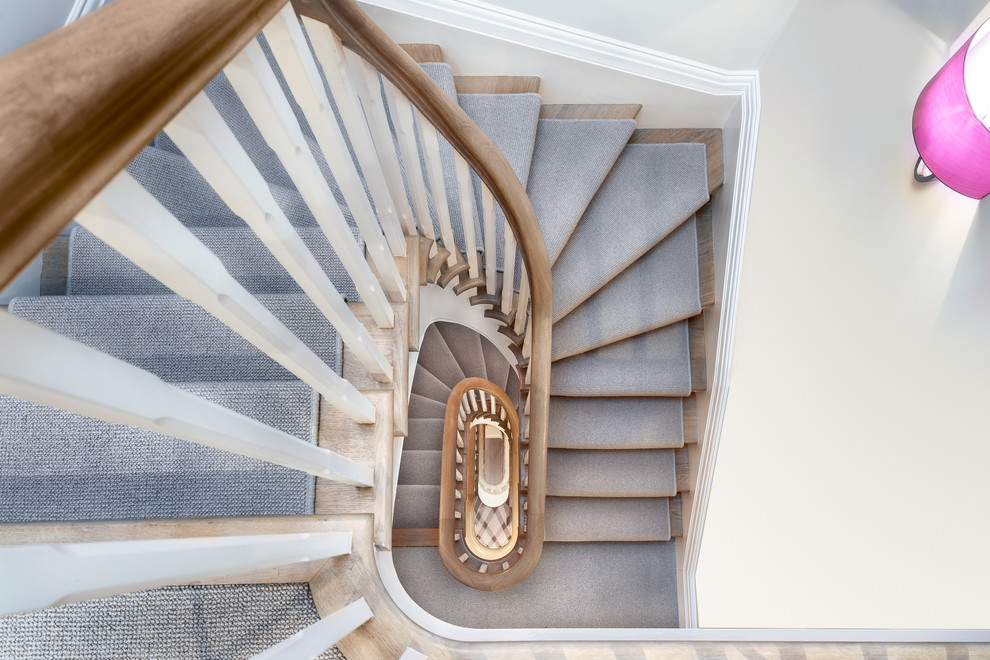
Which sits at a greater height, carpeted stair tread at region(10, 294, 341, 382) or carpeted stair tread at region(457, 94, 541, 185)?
carpeted stair tread at region(457, 94, 541, 185)

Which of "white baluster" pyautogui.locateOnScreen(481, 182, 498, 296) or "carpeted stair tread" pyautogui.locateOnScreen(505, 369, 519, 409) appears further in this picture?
"carpeted stair tread" pyautogui.locateOnScreen(505, 369, 519, 409)

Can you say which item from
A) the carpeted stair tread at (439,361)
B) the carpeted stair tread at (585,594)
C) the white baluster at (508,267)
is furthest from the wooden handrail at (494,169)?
the carpeted stair tread at (439,361)

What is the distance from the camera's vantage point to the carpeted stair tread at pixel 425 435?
430 cm

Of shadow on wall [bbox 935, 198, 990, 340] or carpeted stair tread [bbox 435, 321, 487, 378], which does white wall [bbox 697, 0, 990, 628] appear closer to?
shadow on wall [bbox 935, 198, 990, 340]

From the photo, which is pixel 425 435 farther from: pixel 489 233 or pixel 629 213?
pixel 489 233

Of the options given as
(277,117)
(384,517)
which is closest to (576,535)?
(384,517)

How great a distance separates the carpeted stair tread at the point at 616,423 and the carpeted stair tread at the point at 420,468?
1.44m

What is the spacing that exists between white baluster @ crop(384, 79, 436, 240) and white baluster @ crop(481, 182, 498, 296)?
19 centimetres

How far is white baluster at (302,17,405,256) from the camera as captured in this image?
1.15m

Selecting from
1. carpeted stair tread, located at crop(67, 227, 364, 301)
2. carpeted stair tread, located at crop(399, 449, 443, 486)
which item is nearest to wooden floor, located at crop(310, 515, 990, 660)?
carpeted stair tread, located at crop(67, 227, 364, 301)

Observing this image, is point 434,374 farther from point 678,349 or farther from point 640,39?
point 640,39

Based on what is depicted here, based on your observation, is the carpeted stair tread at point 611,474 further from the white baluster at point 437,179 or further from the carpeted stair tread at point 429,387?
the carpeted stair tread at point 429,387

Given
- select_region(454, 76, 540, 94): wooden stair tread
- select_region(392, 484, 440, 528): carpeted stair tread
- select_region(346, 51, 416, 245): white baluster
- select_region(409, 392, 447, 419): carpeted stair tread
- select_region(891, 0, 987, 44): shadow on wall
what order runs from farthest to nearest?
1. select_region(409, 392, 447, 419): carpeted stair tread
2. select_region(392, 484, 440, 528): carpeted stair tread
3. select_region(454, 76, 540, 94): wooden stair tread
4. select_region(891, 0, 987, 44): shadow on wall
5. select_region(346, 51, 416, 245): white baluster

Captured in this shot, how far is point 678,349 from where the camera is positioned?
286 cm
